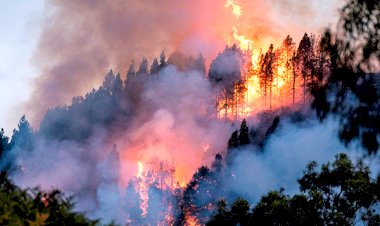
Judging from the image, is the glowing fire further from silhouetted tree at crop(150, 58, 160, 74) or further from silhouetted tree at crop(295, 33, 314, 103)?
silhouetted tree at crop(150, 58, 160, 74)

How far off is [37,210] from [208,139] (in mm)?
105833

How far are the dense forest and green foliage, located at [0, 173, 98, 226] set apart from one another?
2 centimetres

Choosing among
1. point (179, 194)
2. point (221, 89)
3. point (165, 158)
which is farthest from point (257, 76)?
point (179, 194)

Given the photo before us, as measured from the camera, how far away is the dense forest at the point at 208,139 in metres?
10.6

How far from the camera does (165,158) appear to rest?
383 feet

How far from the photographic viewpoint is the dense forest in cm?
1063

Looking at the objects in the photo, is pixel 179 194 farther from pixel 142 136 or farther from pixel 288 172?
pixel 142 136

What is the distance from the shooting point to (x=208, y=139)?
11175cm

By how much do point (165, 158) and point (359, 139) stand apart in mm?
106627

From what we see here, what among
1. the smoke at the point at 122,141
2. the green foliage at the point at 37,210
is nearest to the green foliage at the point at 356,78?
the green foliage at the point at 37,210

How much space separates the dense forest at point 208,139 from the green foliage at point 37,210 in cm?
2

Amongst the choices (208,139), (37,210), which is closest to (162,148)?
(208,139)

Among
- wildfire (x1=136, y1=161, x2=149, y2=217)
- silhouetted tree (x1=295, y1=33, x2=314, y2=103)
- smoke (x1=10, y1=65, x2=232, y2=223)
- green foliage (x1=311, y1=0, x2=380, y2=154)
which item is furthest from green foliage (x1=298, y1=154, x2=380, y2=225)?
silhouetted tree (x1=295, y1=33, x2=314, y2=103)

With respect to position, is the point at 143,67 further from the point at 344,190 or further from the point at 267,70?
the point at 344,190
